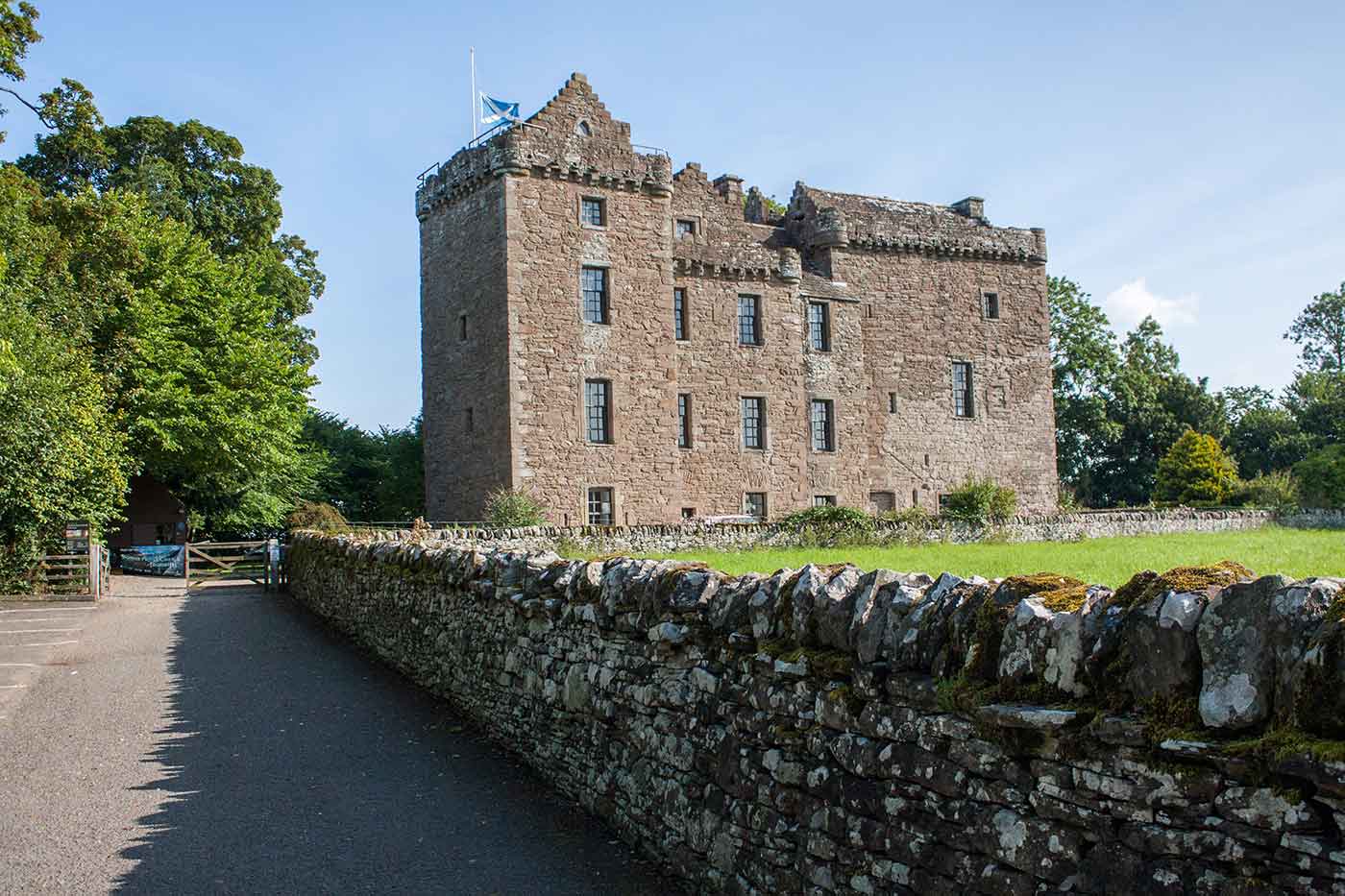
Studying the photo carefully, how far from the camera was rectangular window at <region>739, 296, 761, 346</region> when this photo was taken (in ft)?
121

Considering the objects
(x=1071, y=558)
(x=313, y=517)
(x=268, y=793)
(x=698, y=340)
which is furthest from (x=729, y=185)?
(x=268, y=793)

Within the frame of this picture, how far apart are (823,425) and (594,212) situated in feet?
38.6

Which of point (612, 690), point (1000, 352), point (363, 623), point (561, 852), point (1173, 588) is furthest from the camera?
point (1000, 352)

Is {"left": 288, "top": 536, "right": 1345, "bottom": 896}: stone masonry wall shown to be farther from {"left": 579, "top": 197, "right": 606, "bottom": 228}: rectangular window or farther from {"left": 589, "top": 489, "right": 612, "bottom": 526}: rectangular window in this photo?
{"left": 579, "top": 197, "right": 606, "bottom": 228}: rectangular window

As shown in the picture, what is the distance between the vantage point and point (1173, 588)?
347 cm

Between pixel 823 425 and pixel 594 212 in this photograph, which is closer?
pixel 594 212

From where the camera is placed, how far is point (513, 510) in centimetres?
2922

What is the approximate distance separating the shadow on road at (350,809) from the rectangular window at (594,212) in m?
21.9

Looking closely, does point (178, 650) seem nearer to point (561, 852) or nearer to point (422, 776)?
point (422, 776)

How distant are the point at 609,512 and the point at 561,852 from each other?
83.4ft

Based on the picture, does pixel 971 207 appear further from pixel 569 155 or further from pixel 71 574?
pixel 71 574

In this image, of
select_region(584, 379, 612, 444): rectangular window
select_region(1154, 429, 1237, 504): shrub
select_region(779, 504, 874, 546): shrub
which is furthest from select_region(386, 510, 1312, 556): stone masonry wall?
select_region(1154, 429, 1237, 504): shrub

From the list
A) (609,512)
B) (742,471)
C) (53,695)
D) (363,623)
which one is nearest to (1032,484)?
(742,471)

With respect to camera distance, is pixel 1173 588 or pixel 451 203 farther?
pixel 451 203
